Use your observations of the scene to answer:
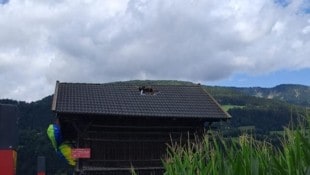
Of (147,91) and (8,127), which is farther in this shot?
(147,91)

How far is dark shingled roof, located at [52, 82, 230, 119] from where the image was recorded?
20.5 meters

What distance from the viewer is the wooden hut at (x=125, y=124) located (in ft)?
65.6

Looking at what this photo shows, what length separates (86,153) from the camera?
19.3m

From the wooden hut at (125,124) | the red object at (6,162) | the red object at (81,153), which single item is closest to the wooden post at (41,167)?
the red object at (81,153)

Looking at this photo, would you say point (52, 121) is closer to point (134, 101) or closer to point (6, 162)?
point (134, 101)

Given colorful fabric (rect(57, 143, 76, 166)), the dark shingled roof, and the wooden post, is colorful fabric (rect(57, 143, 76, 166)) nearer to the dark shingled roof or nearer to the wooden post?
the dark shingled roof

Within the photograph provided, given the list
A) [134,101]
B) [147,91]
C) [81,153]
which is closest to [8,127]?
[81,153]

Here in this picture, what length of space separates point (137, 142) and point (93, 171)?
84.7 inches

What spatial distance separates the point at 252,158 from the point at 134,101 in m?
19.2

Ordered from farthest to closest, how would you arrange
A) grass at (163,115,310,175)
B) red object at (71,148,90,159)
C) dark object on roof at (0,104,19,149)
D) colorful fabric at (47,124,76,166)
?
colorful fabric at (47,124,76,166) → red object at (71,148,90,159) → dark object on roof at (0,104,19,149) → grass at (163,115,310,175)

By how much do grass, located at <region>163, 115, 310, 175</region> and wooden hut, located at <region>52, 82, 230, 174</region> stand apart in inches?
647

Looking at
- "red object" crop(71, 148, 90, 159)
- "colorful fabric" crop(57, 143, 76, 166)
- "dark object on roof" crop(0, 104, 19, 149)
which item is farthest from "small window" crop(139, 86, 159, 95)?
"dark object on roof" crop(0, 104, 19, 149)

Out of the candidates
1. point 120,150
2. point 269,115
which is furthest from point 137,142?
point 269,115

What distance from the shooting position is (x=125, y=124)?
20797mm
